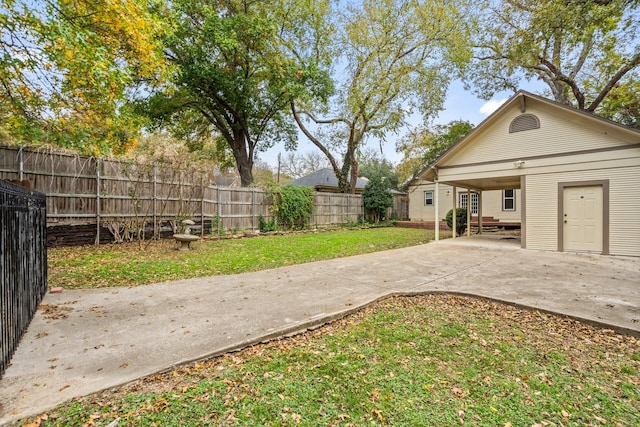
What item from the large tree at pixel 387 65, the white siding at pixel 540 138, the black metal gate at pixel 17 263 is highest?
the large tree at pixel 387 65

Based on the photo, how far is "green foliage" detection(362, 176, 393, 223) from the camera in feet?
61.9

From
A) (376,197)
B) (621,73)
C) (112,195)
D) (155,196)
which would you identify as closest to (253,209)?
(155,196)

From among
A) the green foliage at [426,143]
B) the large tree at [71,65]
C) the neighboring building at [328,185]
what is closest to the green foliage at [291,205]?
the large tree at [71,65]

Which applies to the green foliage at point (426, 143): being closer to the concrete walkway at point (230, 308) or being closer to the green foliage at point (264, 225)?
the green foliage at point (264, 225)

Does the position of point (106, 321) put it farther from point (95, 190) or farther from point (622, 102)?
point (622, 102)

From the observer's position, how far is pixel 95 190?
822cm

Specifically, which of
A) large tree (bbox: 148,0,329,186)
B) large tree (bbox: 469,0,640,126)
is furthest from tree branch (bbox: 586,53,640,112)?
large tree (bbox: 148,0,329,186)

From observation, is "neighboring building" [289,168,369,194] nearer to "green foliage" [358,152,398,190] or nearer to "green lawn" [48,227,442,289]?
"green foliage" [358,152,398,190]

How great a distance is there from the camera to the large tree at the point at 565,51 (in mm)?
8055

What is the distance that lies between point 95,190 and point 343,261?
23.6ft

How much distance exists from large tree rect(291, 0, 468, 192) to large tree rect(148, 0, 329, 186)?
1850mm

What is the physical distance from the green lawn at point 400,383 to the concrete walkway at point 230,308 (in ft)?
0.88

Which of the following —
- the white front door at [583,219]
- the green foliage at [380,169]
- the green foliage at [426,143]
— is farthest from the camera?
the green foliage at [380,169]

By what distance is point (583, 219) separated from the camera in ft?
27.9
